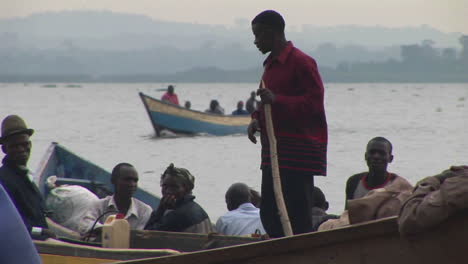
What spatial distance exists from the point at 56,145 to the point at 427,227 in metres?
6.94

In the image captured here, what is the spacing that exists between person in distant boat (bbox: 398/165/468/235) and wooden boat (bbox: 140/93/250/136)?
22.0 meters

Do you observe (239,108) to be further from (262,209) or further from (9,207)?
(9,207)

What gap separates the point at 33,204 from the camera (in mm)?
5957

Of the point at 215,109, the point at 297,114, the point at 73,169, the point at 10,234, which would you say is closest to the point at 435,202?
the point at 297,114

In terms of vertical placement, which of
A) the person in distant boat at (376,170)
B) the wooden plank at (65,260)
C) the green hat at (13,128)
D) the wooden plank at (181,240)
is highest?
the green hat at (13,128)

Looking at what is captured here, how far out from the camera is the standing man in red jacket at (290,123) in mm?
4996

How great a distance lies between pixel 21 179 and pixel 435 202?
10.7 feet

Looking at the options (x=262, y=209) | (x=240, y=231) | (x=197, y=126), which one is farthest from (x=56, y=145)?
(x=197, y=126)

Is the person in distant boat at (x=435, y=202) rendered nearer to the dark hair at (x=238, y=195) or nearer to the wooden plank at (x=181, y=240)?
the wooden plank at (x=181, y=240)

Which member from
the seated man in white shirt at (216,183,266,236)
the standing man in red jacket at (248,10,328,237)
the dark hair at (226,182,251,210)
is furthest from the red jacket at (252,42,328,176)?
the dark hair at (226,182,251,210)

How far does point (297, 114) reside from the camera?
5000mm

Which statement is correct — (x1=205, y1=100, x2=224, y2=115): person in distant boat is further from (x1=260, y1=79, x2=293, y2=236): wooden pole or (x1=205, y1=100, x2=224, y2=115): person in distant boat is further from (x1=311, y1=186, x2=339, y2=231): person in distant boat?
(x1=260, y1=79, x2=293, y2=236): wooden pole

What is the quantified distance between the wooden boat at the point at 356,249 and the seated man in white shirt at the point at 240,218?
8.66 feet

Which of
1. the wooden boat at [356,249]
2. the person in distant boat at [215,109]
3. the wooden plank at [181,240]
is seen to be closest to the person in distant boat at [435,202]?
the wooden boat at [356,249]
